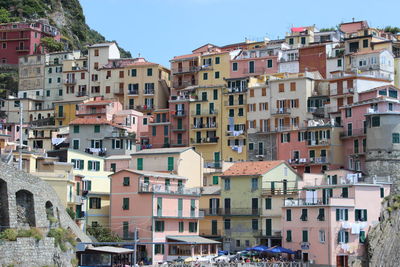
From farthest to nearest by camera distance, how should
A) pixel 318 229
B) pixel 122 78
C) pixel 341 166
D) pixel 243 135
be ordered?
pixel 122 78 < pixel 243 135 < pixel 341 166 < pixel 318 229

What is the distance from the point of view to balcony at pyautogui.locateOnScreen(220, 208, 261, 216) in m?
77.4

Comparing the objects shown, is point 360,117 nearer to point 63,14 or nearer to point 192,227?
point 192,227

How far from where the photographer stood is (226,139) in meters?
95.9

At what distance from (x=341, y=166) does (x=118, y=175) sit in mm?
24340

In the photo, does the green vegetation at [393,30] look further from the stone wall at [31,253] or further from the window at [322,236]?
the stone wall at [31,253]

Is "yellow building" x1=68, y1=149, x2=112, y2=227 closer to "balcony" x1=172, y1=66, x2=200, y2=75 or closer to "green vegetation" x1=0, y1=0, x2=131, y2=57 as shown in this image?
"balcony" x1=172, y1=66, x2=200, y2=75

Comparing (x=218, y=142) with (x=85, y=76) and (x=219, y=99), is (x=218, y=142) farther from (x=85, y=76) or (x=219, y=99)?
(x=85, y=76)

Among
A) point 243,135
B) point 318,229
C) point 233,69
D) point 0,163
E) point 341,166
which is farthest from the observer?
point 233,69

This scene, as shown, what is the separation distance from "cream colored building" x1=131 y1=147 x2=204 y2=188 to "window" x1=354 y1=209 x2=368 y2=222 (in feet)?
57.6

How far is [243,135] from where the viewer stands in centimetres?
9469

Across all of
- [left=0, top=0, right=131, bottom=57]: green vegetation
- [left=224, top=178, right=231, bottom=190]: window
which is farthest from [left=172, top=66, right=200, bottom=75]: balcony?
[left=0, top=0, right=131, bottom=57]: green vegetation

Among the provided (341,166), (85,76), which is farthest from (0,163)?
(85,76)

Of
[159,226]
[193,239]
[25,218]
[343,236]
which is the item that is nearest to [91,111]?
[159,226]

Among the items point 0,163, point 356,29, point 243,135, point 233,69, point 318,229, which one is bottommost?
point 318,229
